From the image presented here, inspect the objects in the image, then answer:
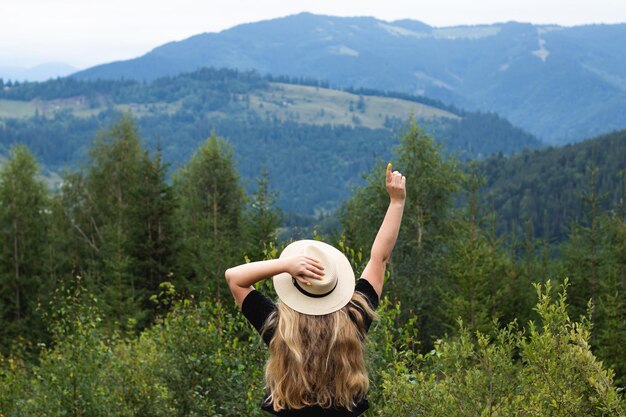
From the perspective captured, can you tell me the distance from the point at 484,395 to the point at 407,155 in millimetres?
34020

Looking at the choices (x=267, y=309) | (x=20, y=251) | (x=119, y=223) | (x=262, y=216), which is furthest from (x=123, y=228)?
(x=267, y=309)

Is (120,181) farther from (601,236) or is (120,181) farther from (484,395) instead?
(484,395)

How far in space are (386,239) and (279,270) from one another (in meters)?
0.93

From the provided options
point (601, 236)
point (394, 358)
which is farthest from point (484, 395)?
point (601, 236)

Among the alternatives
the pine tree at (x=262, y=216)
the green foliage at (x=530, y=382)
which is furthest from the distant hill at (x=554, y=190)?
the green foliage at (x=530, y=382)

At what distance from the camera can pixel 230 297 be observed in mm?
23672

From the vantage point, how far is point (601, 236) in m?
34.8

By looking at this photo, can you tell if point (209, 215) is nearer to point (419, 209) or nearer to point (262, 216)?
point (262, 216)

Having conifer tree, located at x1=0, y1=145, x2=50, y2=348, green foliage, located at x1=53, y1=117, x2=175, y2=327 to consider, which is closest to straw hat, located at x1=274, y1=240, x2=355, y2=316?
green foliage, located at x1=53, y1=117, x2=175, y2=327

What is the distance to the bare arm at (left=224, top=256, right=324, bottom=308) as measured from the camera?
13.6ft

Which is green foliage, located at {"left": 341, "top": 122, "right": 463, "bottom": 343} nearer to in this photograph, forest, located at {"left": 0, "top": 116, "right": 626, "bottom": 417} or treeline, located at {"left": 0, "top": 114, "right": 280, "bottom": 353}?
forest, located at {"left": 0, "top": 116, "right": 626, "bottom": 417}

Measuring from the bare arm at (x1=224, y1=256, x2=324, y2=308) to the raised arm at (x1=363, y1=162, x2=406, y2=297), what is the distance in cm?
66

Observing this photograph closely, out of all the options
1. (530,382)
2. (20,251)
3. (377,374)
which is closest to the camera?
(530,382)

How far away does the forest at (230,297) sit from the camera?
6.28m
